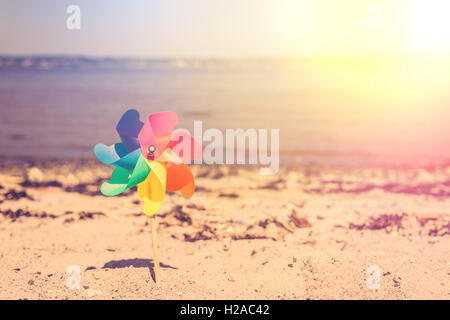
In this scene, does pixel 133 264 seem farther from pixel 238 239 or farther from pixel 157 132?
pixel 157 132

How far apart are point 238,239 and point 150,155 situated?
55.3 inches

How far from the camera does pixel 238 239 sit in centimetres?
363

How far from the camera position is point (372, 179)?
561 centimetres

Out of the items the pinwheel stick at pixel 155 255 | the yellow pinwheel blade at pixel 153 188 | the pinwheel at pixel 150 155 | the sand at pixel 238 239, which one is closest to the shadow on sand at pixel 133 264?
the sand at pixel 238 239

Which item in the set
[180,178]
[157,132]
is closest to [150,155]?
[157,132]

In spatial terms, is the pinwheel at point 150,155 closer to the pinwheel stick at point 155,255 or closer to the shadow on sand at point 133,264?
the pinwheel stick at point 155,255

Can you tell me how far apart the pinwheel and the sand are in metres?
0.58

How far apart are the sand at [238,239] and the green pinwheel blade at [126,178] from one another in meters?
0.68

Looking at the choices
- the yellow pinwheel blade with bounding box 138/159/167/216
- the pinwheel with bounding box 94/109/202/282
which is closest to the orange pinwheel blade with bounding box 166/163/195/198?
the pinwheel with bounding box 94/109/202/282

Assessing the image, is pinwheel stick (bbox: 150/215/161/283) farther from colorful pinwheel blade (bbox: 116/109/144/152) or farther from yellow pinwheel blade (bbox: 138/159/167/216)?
colorful pinwheel blade (bbox: 116/109/144/152)

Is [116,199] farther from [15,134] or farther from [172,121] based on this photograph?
[15,134]

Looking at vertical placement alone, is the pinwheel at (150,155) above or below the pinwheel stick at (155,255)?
above

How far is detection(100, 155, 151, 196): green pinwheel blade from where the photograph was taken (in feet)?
8.41

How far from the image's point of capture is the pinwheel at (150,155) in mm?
2621
